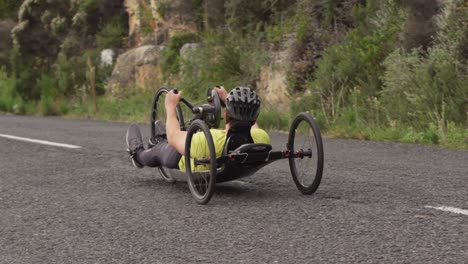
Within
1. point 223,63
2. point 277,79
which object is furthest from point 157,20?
point 277,79

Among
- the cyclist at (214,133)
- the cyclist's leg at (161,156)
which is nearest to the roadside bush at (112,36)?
the cyclist at (214,133)

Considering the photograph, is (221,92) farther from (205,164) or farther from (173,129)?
(205,164)

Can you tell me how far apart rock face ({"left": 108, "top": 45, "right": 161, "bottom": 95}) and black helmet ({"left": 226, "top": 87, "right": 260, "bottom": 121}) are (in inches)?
631

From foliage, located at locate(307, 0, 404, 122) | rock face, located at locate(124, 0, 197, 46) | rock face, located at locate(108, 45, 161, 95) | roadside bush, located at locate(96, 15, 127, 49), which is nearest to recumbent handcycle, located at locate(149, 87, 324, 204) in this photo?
foliage, located at locate(307, 0, 404, 122)

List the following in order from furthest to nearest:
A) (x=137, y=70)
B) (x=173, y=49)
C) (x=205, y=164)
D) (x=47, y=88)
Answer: (x=47, y=88) < (x=137, y=70) < (x=173, y=49) < (x=205, y=164)

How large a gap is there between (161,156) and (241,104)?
114cm

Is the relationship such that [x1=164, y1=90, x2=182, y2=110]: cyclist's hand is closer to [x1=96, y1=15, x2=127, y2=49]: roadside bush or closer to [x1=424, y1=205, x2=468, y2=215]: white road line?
[x1=424, y1=205, x2=468, y2=215]: white road line

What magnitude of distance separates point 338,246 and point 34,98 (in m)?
22.6

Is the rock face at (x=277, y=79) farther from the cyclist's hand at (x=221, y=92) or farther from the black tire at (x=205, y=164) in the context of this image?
the black tire at (x=205, y=164)

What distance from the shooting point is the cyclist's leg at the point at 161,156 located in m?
6.90

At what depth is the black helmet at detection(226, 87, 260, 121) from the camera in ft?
20.5

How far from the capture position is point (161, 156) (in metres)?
7.09

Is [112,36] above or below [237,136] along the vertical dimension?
above

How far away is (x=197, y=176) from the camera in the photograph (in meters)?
6.42
